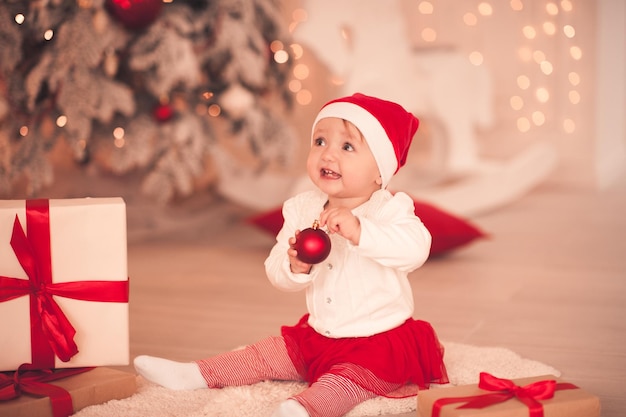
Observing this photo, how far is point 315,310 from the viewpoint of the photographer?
160 centimetres

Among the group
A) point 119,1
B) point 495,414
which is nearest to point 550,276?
point 495,414

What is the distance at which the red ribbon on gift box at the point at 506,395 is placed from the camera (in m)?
1.30

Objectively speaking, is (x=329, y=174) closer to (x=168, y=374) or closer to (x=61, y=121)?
(x=168, y=374)

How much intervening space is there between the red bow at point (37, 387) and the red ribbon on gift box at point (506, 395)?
600 millimetres

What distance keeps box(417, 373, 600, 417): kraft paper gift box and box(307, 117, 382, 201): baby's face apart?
1.33 ft

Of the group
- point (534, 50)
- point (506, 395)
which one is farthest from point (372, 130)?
point (534, 50)

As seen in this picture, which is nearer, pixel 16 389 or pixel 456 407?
pixel 456 407

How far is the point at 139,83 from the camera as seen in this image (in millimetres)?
2875

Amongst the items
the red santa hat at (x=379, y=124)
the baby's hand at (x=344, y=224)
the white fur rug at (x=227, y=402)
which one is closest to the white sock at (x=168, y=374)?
the white fur rug at (x=227, y=402)

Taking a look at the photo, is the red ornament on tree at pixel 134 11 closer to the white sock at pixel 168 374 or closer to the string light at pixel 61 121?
the string light at pixel 61 121

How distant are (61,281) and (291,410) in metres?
0.47

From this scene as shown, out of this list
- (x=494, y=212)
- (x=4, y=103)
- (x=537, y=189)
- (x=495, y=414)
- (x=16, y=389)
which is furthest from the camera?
(x=537, y=189)

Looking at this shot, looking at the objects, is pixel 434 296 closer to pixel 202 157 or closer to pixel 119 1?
pixel 202 157

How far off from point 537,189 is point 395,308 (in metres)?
2.86
